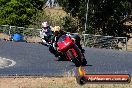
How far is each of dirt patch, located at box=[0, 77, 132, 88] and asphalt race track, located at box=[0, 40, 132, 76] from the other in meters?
1.42

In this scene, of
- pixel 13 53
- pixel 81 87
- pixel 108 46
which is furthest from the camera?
pixel 108 46

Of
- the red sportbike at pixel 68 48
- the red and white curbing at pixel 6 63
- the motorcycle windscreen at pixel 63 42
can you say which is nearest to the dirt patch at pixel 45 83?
the red sportbike at pixel 68 48

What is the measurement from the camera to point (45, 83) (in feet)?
55.7

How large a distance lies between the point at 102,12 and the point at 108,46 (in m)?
13.9

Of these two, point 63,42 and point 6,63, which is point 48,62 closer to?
point 6,63

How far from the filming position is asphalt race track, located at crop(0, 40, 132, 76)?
20531 mm

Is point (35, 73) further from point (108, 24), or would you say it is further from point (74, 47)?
point (108, 24)

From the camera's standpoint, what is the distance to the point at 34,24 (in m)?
51.2

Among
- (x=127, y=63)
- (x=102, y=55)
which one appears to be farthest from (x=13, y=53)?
(x=127, y=63)

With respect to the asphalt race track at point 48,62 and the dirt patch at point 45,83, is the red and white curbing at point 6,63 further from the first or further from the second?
the dirt patch at point 45,83

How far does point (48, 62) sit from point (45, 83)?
7003 millimetres

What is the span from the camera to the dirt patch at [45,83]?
16.2 metres

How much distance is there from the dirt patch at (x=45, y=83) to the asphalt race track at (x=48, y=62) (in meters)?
1.42

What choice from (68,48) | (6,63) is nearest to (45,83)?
(68,48)
